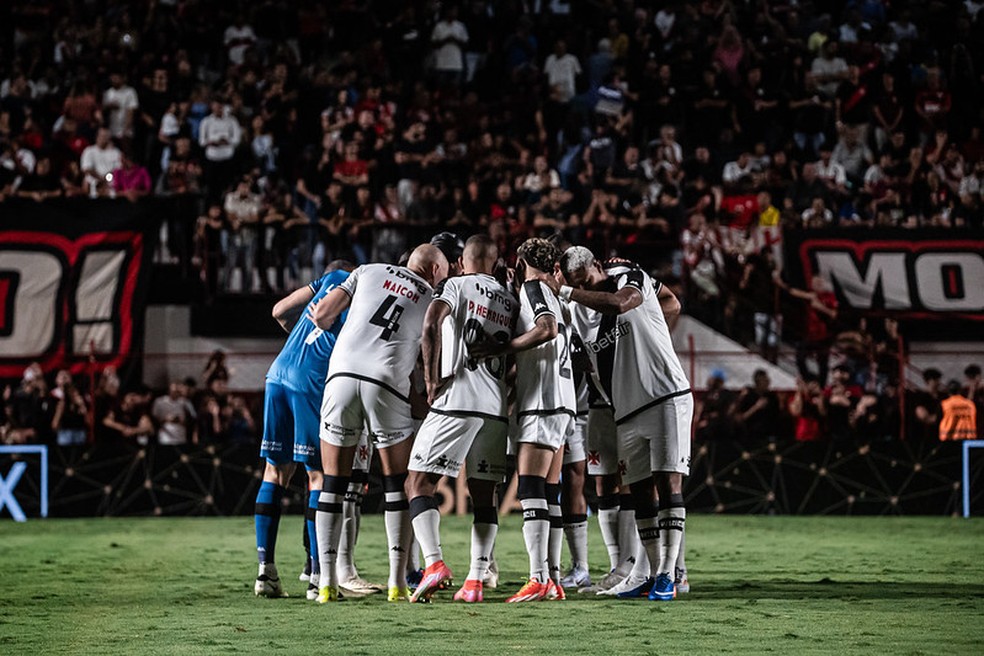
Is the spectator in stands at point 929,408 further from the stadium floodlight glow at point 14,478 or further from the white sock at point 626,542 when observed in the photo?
the stadium floodlight glow at point 14,478

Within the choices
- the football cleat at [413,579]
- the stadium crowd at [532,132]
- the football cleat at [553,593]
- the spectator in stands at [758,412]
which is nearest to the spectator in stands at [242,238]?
the stadium crowd at [532,132]

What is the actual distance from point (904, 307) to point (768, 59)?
20.7ft

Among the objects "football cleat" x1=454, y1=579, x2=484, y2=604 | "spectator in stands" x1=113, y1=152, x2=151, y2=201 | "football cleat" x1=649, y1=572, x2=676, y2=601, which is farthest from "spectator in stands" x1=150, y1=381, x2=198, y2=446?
"football cleat" x1=649, y1=572, x2=676, y2=601

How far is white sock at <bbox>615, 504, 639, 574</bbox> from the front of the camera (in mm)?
10930

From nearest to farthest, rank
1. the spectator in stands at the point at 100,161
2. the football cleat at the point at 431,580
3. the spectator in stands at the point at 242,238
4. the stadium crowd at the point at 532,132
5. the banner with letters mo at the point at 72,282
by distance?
the football cleat at the point at 431,580, the banner with letters mo at the point at 72,282, the stadium crowd at the point at 532,132, the spectator in stands at the point at 242,238, the spectator in stands at the point at 100,161

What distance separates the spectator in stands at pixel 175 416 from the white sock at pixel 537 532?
10.9 metres

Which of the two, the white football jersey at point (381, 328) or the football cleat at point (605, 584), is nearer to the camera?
the white football jersey at point (381, 328)

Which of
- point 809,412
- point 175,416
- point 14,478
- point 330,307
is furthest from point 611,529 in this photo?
point 14,478

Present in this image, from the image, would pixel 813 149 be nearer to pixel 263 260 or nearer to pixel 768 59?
pixel 768 59

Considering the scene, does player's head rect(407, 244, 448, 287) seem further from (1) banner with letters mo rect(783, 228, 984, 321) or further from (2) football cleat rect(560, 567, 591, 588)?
(1) banner with letters mo rect(783, 228, 984, 321)

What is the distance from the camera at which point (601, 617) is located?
9164 millimetres

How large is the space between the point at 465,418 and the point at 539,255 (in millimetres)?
1171

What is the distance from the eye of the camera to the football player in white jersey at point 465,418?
988cm

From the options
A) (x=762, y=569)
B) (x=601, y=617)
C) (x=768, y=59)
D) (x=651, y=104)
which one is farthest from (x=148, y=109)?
(x=601, y=617)
